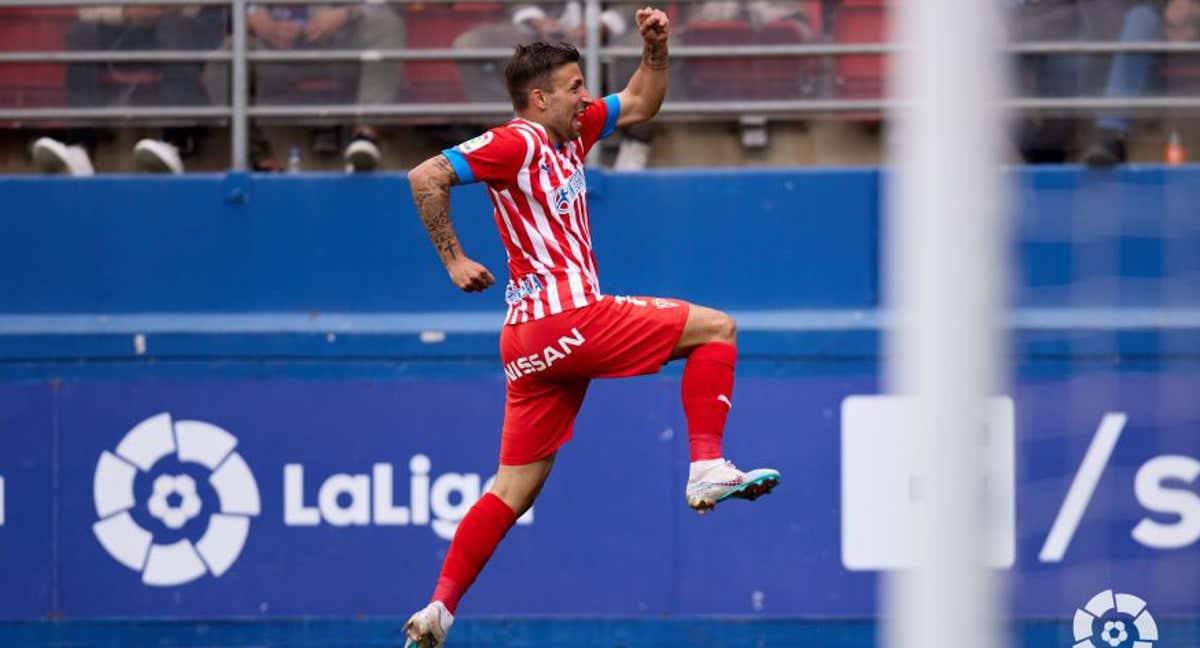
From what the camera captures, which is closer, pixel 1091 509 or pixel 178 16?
pixel 1091 509

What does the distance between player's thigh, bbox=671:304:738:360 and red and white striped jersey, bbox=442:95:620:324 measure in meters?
0.30

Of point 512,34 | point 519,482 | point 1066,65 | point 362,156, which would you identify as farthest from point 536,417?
point 1066,65

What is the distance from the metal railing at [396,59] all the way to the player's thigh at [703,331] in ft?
8.08

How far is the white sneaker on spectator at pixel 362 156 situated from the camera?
306 inches

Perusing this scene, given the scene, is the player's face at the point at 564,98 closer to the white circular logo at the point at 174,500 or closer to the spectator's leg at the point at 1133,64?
the white circular logo at the point at 174,500

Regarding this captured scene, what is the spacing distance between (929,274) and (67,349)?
5.57 metres

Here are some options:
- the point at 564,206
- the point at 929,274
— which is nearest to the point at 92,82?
the point at 564,206

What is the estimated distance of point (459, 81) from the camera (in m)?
8.07

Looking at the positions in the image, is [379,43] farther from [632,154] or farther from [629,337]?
[629,337]

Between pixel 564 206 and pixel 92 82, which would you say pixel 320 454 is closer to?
pixel 92 82

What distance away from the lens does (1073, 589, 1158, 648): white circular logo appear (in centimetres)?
616

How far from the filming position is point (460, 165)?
5.36m

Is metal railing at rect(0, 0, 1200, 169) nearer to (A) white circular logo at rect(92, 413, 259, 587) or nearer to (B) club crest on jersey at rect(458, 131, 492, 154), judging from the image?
(A) white circular logo at rect(92, 413, 259, 587)

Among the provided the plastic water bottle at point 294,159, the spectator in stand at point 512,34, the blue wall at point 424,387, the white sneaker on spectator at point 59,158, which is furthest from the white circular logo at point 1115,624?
the white sneaker on spectator at point 59,158
